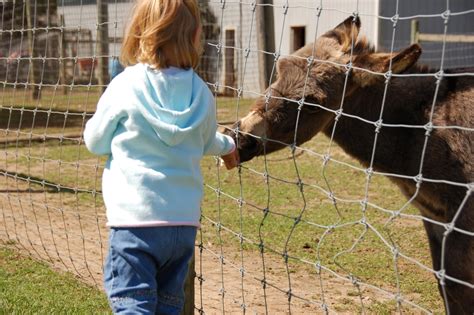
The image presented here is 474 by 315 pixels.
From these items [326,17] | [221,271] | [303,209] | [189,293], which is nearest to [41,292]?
[221,271]

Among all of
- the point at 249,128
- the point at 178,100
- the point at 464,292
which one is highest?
the point at 178,100

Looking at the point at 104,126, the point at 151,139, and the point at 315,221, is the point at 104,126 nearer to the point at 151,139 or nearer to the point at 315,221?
the point at 151,139

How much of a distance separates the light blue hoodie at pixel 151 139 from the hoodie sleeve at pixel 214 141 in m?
0.05

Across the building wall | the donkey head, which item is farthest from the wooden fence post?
the building wall

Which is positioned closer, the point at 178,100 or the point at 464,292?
the point at 178,100

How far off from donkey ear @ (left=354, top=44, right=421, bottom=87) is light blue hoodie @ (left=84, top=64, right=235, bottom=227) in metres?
1.03

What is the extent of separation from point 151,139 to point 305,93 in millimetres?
1360

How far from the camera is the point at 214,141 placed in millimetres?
3045

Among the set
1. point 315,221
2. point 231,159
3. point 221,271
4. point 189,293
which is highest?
point 231,159

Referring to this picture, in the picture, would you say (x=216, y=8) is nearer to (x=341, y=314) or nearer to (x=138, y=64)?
(x=341, y=314)

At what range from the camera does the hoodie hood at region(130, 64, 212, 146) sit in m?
2.75

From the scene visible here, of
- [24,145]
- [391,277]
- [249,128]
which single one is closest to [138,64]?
[249,128]

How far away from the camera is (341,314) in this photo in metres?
4.75

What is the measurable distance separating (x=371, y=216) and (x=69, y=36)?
600 inches
